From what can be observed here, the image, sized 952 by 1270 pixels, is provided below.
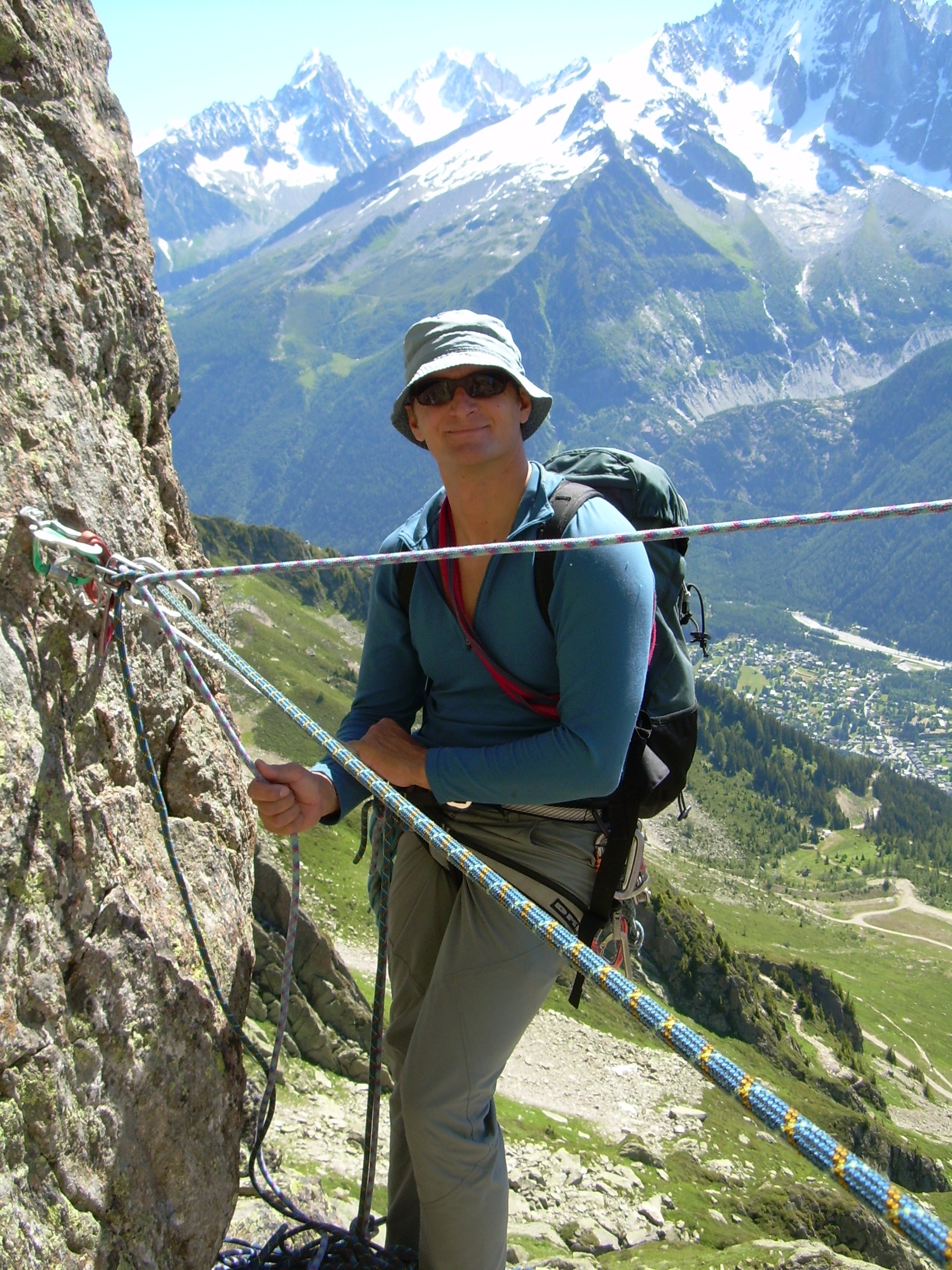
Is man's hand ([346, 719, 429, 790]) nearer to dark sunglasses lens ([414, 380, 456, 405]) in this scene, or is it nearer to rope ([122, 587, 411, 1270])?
rope ([122, 587, 411, 1270])

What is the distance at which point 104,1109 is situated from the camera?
3895mm

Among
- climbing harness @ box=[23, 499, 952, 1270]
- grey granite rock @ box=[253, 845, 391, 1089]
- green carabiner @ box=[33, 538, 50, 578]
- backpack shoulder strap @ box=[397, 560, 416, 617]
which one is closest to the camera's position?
climbing harness @ box=[23, 499, 952, 1270]

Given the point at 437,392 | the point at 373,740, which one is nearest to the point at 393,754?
the point at 373,740

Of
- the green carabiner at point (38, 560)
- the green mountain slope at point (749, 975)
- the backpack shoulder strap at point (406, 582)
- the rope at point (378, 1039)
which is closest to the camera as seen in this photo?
the green carabiner at point (38, 560)

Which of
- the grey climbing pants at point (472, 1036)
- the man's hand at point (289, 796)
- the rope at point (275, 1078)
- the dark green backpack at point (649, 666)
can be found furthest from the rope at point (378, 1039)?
the dark green backpack at point (649, 666)

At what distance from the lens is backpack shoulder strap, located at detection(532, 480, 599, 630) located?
4.16 m

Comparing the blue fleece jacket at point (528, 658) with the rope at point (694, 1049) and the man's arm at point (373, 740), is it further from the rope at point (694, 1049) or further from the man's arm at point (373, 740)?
the rope at point (694, 1049)

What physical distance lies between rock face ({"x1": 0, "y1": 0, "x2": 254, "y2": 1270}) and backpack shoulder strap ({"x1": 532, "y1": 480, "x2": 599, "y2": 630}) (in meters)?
2.07

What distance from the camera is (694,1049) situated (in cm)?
294

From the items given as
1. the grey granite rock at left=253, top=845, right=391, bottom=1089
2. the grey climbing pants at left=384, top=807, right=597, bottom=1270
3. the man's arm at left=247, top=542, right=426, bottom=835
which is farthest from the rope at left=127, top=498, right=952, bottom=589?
the grey granite rock at left=253, top=845, right=391, bottom=1089

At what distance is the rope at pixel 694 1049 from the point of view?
2203 millimetres

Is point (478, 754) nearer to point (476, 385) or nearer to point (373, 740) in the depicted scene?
point (373, 740)

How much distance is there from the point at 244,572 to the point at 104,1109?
2405mm

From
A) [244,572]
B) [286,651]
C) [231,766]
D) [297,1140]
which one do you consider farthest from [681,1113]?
[286,651]
